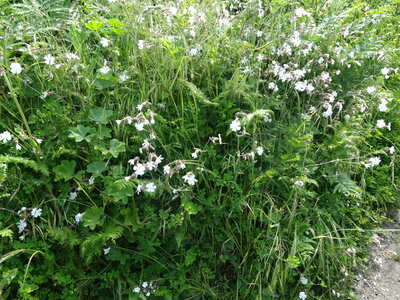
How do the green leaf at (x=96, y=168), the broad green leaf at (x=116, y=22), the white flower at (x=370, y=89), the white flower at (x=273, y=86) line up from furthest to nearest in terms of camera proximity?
1. the white flower at (x=370, y=89)
2. the white flower at (x=273, y=86)
3. the broad green leaf at (x=116, y=22)
4. the green leaf at (x=96, y=168)

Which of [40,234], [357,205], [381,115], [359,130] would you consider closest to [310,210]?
[357,205]

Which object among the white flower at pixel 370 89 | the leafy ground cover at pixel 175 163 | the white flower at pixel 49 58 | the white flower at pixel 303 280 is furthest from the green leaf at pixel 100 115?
the white flower at pixel 370 89

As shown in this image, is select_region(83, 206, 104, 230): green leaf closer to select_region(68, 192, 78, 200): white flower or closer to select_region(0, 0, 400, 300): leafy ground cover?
select_region(0, 0, 400, 300): leafy ground cover

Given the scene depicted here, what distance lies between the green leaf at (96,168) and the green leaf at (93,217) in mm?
194

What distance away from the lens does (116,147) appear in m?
2.09

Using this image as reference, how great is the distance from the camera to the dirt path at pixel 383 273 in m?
2.41

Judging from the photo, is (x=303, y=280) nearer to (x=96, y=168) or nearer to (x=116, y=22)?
(x=96, y=168)

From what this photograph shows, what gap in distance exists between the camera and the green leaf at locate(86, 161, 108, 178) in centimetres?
202

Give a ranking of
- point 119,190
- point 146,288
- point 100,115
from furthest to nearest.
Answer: point 100,115 → point 146,288 → point 119,190

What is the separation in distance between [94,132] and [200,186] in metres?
0.73

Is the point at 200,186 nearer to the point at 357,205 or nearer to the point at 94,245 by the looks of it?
the point at 94,245

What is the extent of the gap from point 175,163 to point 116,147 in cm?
36

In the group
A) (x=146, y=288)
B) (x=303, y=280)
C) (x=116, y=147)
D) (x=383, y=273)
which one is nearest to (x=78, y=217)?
(x=116, y=147)

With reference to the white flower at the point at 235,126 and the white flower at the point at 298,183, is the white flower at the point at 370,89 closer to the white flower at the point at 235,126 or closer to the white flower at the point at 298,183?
the white flower at the point at 298,183
